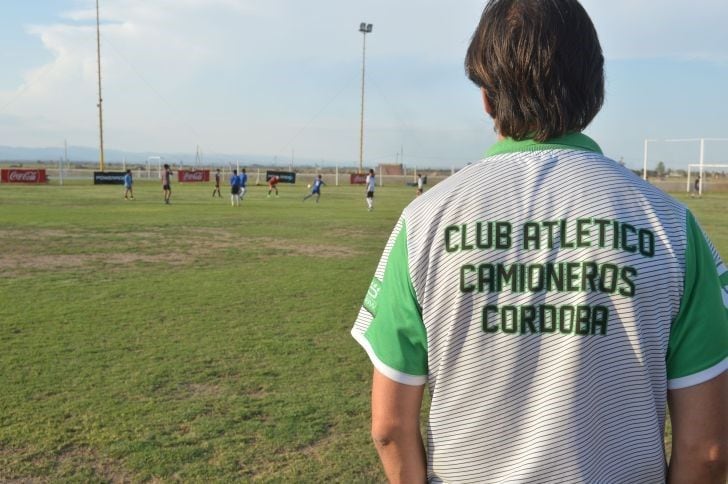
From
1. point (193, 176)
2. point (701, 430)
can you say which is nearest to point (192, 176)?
point (193, 176)

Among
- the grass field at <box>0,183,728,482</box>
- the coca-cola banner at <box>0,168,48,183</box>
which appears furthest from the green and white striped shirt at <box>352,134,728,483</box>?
the coca-cola banner at <box>0,168,48,183</box>

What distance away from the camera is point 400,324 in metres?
1.49

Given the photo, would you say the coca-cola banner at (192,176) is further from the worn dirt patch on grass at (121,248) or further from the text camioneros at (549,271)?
the text camioneros at (549,271)

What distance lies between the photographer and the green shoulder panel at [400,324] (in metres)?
1.48

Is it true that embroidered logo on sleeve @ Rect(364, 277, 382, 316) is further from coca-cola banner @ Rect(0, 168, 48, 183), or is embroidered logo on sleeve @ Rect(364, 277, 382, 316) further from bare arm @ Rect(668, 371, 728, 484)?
coca-cola banner @ Rect(0, 168, 48, 183)

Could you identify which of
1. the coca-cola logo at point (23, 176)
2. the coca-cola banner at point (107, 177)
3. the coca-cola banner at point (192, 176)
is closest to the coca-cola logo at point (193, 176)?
the coca-cola banner at point (192, 176)

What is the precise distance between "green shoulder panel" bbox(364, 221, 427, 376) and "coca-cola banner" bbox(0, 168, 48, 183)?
1925 inches

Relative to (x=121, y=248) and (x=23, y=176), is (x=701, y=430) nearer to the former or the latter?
(x=121, y=248)

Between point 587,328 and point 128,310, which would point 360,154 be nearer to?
point 128,310

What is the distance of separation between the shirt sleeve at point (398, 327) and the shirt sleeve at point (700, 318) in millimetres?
588

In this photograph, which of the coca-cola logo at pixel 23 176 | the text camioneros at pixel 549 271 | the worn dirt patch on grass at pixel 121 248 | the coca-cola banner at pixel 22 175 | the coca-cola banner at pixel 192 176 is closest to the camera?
the text camioneros at pixel 549 271

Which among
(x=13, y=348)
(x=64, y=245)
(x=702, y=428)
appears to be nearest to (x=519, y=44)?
(x=702, y=428)

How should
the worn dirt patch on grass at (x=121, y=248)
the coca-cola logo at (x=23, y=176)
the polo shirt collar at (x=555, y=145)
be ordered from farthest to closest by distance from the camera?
1. the coca-cola logo at (x=23, y=176)
2. the worn dirt patch on grass at (x=121, y=248)
3. the polo shirt collar at (x=555, y=145)

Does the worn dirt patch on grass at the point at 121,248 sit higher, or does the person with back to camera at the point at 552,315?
the person with back to camera at the point at 552,315
